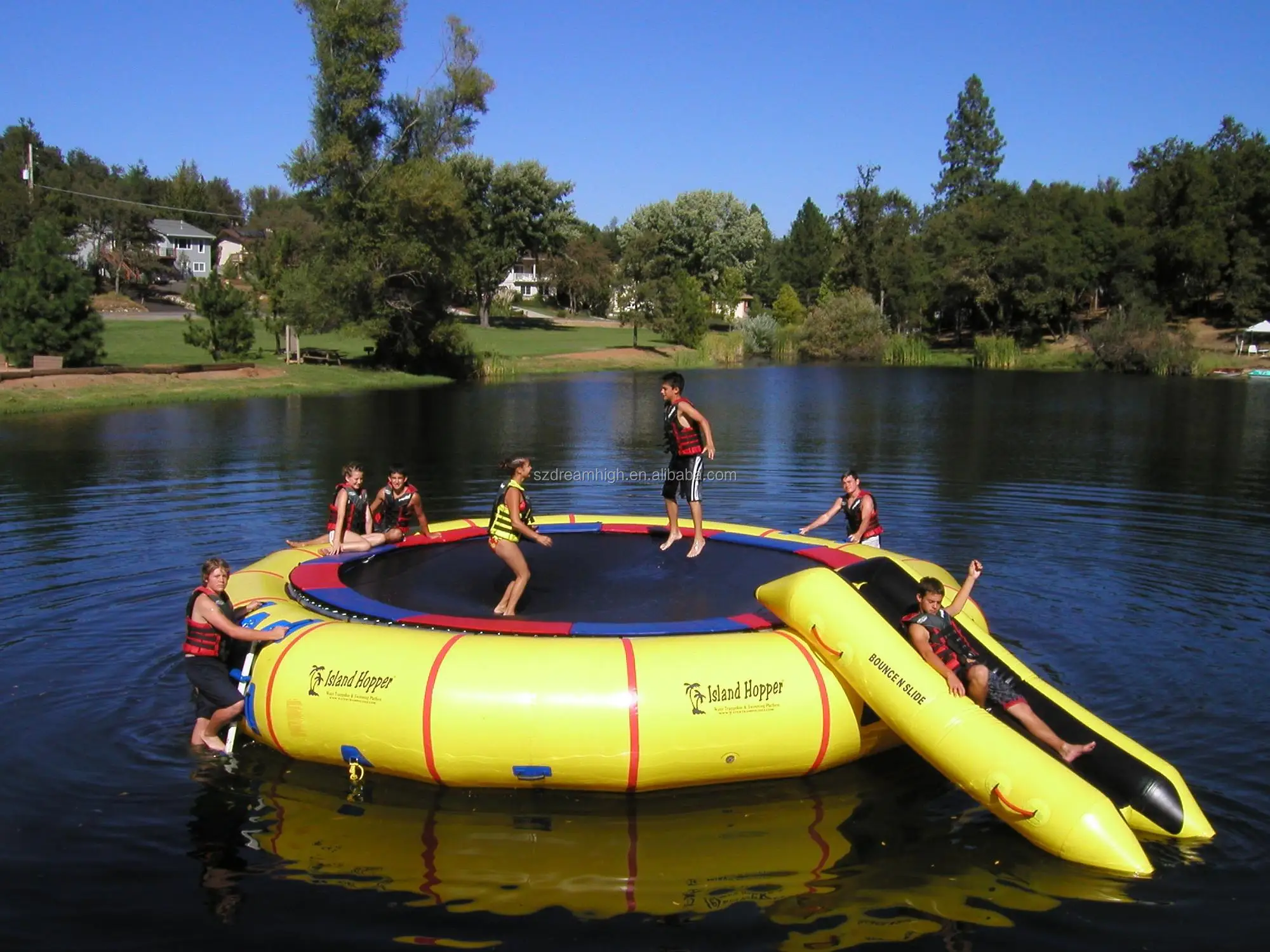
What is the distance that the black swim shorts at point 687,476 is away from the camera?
36.1 ft

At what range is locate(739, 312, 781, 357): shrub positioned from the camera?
219 ft

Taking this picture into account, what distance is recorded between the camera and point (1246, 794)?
7473 millimetres

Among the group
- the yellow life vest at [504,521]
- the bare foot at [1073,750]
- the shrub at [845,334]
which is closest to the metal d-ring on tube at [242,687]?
the yellow life vest at [504,521]

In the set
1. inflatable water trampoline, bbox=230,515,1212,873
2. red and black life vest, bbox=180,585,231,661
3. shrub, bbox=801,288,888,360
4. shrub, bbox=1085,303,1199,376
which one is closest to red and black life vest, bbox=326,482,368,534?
inflatable water trampoline, bbox=230,515,1212,873

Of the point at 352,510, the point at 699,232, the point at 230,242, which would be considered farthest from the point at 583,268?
the point at 352,510

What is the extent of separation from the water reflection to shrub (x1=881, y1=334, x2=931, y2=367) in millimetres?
57322

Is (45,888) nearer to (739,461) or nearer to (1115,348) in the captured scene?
(739,461)

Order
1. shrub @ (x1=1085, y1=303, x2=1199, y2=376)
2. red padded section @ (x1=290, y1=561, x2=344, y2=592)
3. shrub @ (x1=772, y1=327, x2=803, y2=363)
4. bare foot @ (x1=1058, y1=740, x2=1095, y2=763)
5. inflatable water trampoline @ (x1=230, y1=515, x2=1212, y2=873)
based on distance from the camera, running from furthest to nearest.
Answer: shrub @ (x1=772, y1=327, x2=803, y2=363) → shrub @ (x1=1085, y1=303, x2=1199, y2=376) → red padded section @ (x1=290, y1=561, x2=344, y2=592) → bare foot @ (x1=1058, y1=740, x2=1095, y2=763) → inflatable water trampoline @ (x1=230, y1=515, x2=1212, y2=873)

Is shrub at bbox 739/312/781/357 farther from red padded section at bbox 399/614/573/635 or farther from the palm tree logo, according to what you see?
the palm tree logo

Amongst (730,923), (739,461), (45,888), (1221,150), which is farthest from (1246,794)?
(1221,150)

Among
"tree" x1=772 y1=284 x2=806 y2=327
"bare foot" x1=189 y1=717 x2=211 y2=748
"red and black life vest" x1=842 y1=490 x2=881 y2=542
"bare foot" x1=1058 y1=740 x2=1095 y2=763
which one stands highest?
"tree" x1=772 y1=284 x2=806 y2=327

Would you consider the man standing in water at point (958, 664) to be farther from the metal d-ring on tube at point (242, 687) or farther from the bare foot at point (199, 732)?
the bare foot at point (199, 732)

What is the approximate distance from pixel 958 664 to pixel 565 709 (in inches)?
118

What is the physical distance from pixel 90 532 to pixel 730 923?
1273 centimetres
